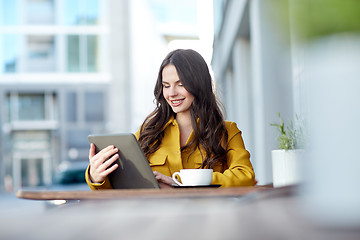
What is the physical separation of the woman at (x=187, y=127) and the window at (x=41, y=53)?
1759 cm

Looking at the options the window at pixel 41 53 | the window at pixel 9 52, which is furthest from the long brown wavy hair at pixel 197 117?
the window at pixel 9 52

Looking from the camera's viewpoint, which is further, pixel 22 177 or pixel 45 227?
pixel 22 177

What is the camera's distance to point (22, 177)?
61.8 feet

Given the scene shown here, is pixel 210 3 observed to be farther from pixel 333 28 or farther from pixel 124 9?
pixel 124 9

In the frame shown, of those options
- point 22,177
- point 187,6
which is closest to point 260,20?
point 22,177

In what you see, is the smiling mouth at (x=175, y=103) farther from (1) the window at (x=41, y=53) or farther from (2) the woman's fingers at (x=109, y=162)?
(1) the window at (x=41, y=53)

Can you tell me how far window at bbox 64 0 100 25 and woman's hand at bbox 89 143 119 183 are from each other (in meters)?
18.6

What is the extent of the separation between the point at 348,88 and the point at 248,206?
0.18 meters

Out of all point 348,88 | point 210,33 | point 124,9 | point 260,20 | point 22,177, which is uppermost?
point 124,9

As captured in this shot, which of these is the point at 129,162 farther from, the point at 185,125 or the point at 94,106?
the point at 94,106

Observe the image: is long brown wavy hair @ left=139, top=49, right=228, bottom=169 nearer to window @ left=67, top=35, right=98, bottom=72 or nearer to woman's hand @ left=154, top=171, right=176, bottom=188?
woman's hand @ left=154, top=171, right=176, bottom=188

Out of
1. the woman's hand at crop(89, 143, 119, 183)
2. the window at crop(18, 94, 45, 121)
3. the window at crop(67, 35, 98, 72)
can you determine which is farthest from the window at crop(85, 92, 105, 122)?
the woman's hand at crop(89, 143, 119, 183)

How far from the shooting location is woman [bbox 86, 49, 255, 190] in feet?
7.83

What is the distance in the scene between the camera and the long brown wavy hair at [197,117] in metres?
2.39
